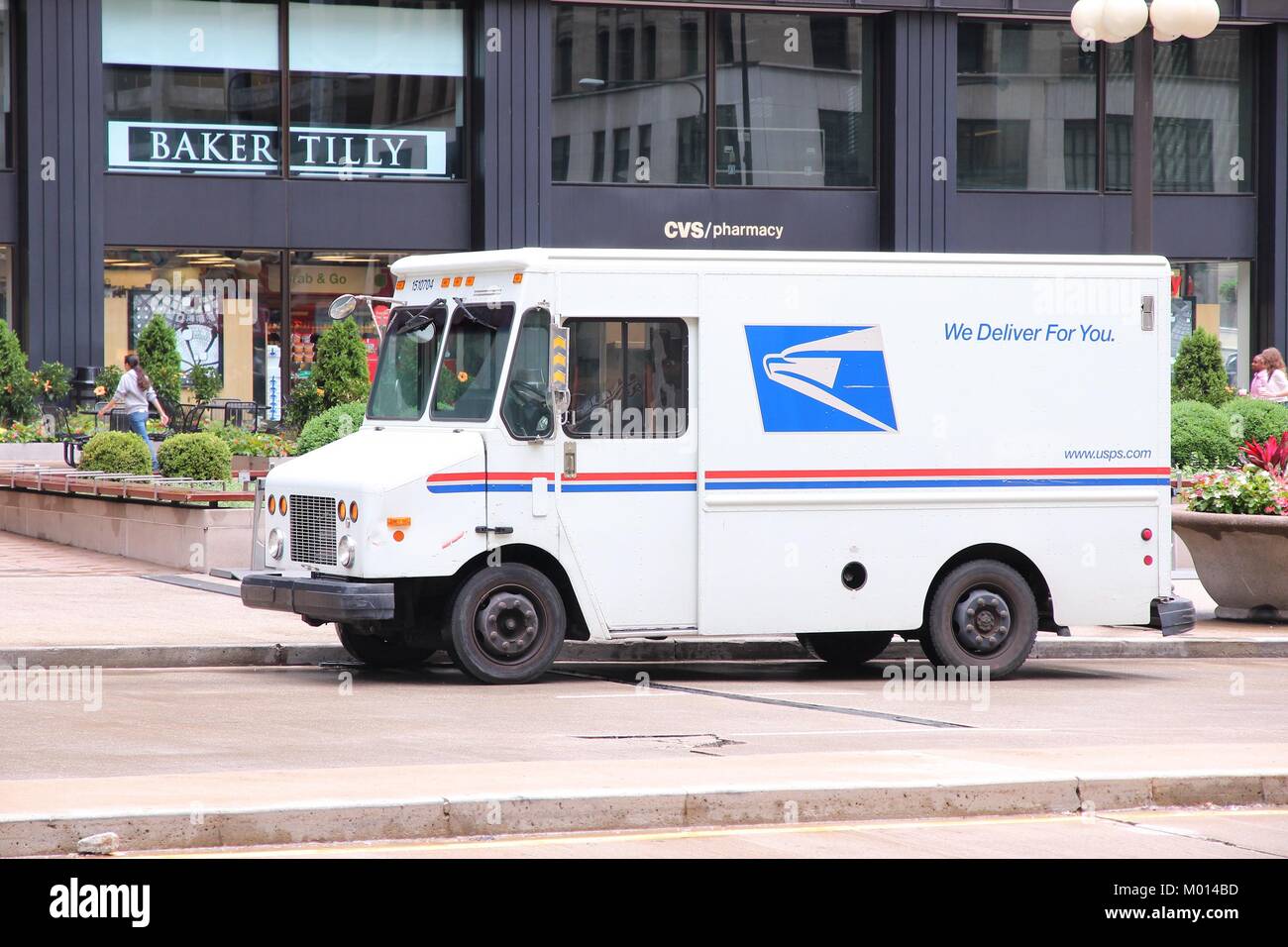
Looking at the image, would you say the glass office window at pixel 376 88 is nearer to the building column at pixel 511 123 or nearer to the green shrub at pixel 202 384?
the building column at pixel 511 123

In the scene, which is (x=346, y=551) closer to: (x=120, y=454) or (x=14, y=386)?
(x=120, y=454)

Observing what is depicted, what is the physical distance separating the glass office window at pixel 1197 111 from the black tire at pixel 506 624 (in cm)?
2436

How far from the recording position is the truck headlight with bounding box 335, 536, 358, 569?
1225 centimetres

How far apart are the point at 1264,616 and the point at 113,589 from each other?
10415 mm

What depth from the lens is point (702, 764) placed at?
29.3 ft

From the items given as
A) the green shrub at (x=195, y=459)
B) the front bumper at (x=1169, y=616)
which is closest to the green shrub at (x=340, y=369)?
the green shrub at (x=195, y=459)

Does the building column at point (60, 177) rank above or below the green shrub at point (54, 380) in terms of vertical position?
above

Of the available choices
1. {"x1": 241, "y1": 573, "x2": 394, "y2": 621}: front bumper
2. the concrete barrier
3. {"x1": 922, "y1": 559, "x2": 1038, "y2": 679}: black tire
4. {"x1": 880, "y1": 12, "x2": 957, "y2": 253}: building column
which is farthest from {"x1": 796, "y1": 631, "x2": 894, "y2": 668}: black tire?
{"x1": 880, "y1": 12, "x2": 957, "y2": 253}: building column

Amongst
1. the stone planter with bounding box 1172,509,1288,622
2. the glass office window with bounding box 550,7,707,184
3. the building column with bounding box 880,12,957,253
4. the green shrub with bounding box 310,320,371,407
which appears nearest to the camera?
the stone planter with bounding box 1172,509,1288,622

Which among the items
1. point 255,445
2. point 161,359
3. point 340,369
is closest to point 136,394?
point 255,445

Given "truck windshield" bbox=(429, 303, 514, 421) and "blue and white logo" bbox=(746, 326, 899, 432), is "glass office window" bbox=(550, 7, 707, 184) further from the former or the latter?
"blue and white logo" bbox=(746, 326, 899, 432)

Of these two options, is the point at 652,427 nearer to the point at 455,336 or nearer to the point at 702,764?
the point at 455,336

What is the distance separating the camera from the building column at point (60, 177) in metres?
29.2

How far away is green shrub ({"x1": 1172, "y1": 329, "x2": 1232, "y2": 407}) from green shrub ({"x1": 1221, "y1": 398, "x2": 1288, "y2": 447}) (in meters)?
5.34
